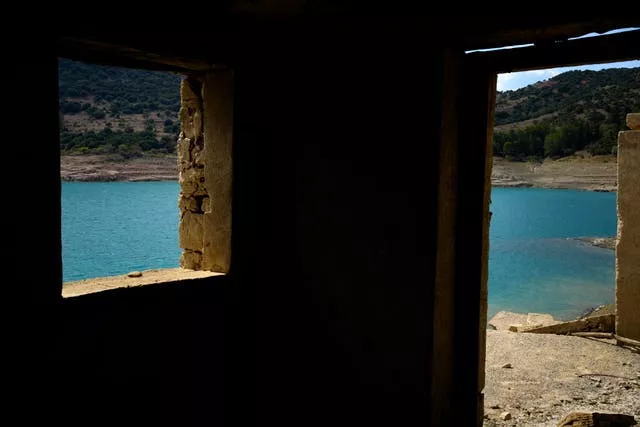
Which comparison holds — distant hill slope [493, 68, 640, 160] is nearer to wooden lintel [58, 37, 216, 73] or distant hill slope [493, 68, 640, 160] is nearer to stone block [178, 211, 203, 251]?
stone block [178, 211, 203, 251]

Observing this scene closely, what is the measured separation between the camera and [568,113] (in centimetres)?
5012

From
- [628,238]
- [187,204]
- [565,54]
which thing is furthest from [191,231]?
[628,238]

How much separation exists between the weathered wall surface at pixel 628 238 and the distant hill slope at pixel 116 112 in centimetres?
3060

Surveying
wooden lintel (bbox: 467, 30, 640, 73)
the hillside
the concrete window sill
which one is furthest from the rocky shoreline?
the concrete window sill

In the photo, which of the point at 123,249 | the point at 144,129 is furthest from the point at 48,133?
the point at 144,129

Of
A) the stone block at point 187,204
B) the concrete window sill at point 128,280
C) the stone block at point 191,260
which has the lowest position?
the concrete window sill at point 128,280

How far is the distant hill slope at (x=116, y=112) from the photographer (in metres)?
36.0

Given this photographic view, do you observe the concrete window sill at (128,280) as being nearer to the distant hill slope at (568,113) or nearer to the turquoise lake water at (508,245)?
the turquoise lake water at (508,245)

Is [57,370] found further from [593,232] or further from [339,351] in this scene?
[593,232]

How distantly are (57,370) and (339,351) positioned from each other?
66.0 inches

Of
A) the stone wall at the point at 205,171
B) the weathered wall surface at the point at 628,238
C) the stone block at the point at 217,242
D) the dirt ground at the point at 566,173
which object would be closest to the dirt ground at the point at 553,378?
the weathered wall surface at the point at 628,238

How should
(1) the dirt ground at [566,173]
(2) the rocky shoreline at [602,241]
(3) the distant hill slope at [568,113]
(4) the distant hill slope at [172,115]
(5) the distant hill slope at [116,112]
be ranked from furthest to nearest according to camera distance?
(1) the dirt ground at [566,173], (3) the distant hill slope at [568,113], (4) the distant hill slope at [172,115], (5) the distant hill slope at [116,112], (2) the rocky shoreline at [602,241]

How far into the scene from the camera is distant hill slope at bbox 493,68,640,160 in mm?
42062

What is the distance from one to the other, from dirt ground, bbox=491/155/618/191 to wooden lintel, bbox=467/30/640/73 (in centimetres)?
4276
